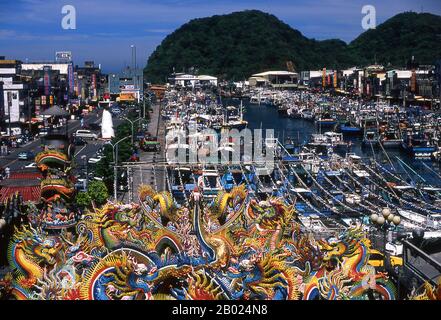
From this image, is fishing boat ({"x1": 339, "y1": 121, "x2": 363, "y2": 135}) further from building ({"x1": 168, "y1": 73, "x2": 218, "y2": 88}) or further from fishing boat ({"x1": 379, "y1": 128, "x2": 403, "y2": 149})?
building ({"x1": 168, "y1": 73, "x2": 218, "y2": 88})

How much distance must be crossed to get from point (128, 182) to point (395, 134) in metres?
21.5

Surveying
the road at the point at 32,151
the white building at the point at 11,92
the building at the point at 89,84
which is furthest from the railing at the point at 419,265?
the building at the point at 89,84

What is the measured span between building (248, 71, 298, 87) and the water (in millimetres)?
11590

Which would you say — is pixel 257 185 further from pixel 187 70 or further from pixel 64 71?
pixel 187 70

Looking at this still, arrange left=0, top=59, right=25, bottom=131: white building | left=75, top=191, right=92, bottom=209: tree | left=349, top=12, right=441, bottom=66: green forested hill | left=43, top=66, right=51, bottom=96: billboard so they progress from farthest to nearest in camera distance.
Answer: left=349, top=12, right=441, bottom=66: green forested hill → left=43, top=66, right=51, bottom=96: billboard → left=0, top=59, right=25, bottom=131: white building → left=75, top=191, right=92, bottom=209: tree

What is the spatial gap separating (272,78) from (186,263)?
76.9 metres

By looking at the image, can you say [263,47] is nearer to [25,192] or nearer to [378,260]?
[25,192]

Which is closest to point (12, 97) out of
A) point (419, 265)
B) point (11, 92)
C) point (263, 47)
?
point (11, 92)

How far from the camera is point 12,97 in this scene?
34656 mm

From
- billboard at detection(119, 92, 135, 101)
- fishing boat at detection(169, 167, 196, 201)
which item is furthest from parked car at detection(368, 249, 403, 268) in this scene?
billboard at detection(119, 92, 135, 101)

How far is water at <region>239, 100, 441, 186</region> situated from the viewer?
26.8 m

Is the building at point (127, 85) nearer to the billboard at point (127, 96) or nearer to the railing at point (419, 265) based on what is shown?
the billboard at point (127, 96)

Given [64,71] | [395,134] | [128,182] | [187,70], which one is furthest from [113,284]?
[187,70]

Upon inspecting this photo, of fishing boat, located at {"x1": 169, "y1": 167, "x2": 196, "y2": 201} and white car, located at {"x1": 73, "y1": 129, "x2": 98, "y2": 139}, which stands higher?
white car, located at {"x1": 73, "y1": 129, "x2": 98, "y2": 139}
